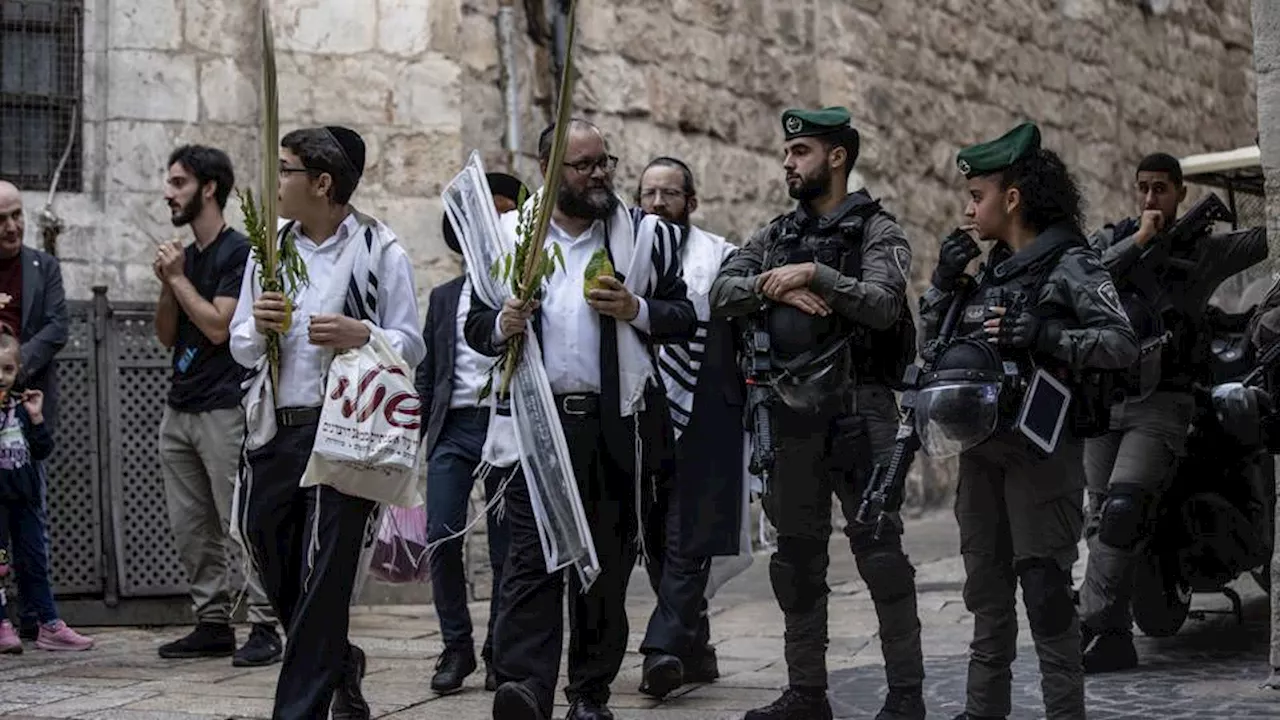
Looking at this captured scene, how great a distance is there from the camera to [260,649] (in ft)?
27.3

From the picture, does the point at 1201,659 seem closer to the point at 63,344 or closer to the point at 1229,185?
the point at 1229,185

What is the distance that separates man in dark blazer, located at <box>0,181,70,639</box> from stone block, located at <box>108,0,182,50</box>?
5.68ft

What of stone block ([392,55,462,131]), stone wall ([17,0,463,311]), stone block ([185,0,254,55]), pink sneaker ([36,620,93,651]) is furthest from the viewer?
stone block ([392,55,462,131])

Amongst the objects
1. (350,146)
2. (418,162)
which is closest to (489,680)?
(350,146)

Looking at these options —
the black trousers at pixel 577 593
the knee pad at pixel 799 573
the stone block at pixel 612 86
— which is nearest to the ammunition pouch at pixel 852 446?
the knee pad at pixel 799 573

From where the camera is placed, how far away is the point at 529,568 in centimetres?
637

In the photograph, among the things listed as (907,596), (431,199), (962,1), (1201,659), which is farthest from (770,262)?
(962,1)

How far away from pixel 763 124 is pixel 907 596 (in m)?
7.10

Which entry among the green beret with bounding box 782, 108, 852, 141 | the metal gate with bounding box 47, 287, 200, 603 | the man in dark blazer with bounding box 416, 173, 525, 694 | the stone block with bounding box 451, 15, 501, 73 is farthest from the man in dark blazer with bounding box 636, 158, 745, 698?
the stone block with bounding box 451, 15, 501, 73

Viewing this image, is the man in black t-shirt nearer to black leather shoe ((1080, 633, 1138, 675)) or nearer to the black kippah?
the black kippah

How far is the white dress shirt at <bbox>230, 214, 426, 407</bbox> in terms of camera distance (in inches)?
246

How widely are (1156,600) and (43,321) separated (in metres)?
4.70

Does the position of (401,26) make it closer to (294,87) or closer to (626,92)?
(294,87)

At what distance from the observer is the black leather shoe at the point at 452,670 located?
7.52m
